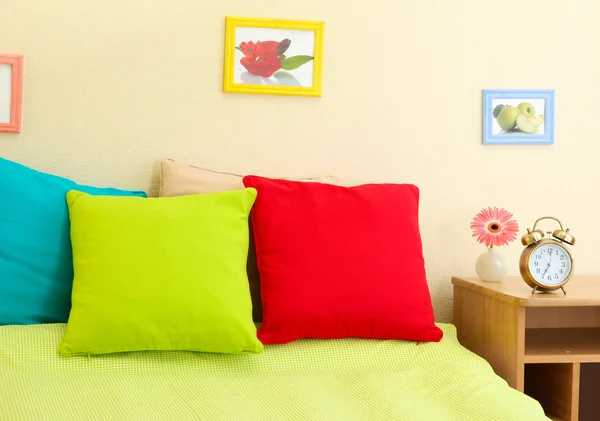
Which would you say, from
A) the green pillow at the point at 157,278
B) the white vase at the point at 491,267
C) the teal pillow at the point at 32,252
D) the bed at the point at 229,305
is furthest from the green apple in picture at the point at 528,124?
the teal pillow at the point at 32,252

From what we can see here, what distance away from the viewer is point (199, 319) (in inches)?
66.4

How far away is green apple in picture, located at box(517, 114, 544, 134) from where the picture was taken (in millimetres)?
2428

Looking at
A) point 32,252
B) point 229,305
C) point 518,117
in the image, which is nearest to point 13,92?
point 32,252

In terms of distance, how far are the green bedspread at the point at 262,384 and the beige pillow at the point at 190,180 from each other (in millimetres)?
543

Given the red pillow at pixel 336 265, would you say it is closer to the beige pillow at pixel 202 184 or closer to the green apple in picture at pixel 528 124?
the beige pillow at pixel 202 184

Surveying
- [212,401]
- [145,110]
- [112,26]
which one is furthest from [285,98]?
[212,401]

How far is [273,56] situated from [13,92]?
2.84ft

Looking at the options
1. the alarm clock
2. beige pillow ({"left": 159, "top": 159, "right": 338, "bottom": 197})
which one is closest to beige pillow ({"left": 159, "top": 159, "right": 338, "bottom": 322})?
beige pillow ({"left": 159, "top": 159, "right": 338, "bottom": 197})

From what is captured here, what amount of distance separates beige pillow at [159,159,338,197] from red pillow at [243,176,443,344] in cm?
13

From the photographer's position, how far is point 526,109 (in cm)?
243

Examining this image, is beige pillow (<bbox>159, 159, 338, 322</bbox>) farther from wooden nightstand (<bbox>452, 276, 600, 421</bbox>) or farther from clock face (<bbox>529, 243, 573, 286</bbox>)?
clock face (<bbox>529, 243, 573, 286</bbox>)

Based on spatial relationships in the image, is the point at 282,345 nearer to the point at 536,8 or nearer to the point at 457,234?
the point at 457,234

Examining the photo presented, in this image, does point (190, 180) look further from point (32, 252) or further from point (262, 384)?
point (262, 384)

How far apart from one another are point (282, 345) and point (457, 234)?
89cm
